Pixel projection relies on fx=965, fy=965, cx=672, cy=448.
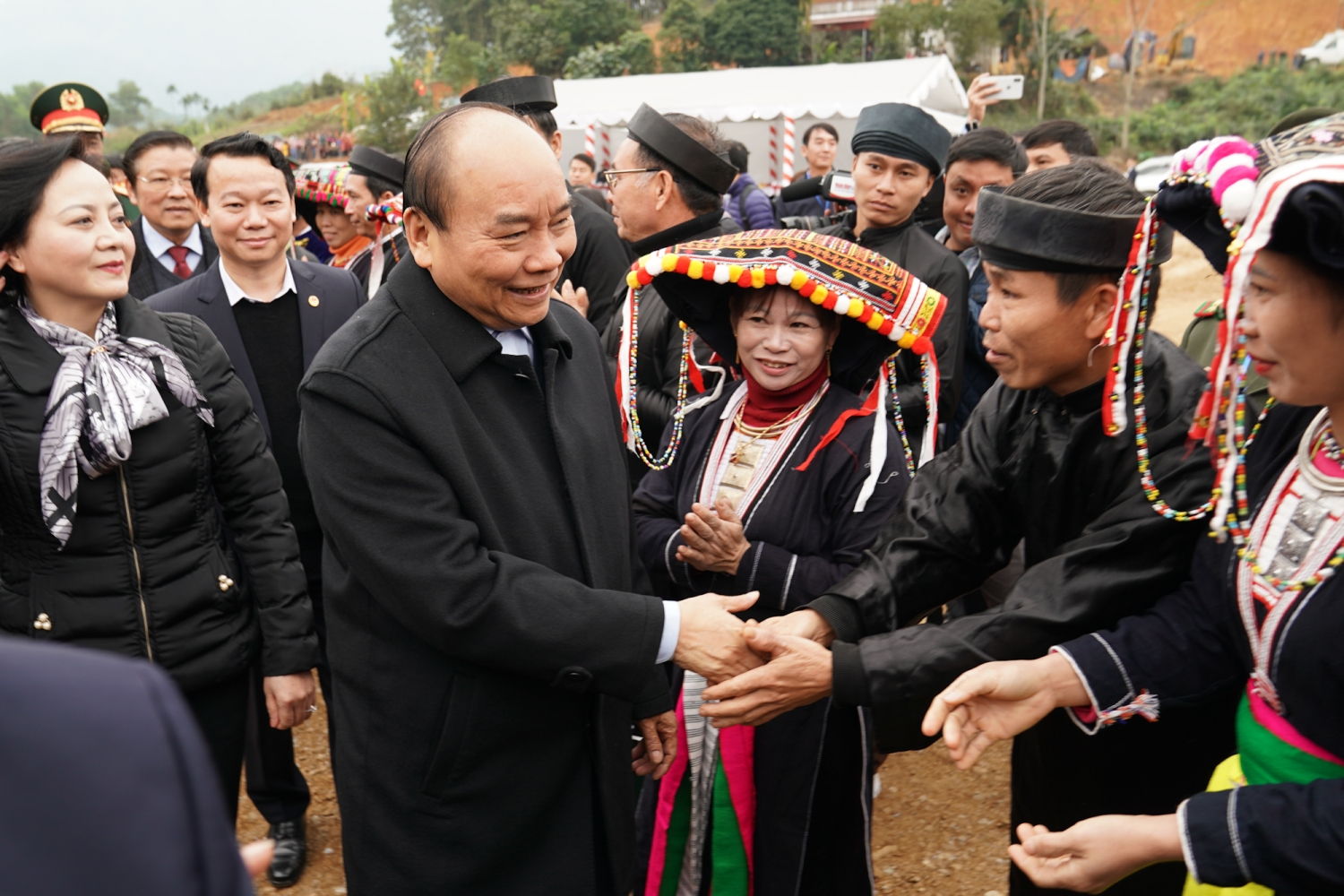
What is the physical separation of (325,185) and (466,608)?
484 centimetres

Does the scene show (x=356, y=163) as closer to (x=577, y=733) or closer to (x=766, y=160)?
(x=577, y=733)

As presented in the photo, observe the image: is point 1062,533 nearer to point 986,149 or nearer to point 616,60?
point 986,149

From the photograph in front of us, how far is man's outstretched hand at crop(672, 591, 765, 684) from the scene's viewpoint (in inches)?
79.4

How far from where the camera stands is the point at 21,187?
7.27ft

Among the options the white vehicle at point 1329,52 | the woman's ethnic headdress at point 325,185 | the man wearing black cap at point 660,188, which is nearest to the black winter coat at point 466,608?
the man wearing black cap at point 660,188

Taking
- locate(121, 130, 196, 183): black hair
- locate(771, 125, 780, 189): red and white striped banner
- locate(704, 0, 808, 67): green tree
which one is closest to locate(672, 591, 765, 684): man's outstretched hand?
locate(121, 130, 196, 183): black hair

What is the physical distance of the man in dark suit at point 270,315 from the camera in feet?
10.9

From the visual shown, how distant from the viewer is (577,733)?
Result: 2.00m

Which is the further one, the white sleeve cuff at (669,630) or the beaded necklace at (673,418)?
the beaded necklace at (673,418)

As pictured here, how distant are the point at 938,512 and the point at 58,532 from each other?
2.01 metres

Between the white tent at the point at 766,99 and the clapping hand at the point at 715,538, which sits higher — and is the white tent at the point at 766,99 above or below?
above

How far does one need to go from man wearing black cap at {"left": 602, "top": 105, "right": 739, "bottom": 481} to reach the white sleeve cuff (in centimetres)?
166

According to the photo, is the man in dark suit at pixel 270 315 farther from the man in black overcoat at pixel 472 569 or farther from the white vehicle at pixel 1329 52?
the white vehicle at pixel 1329 52

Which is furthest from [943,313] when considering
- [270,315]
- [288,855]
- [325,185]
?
[325,185]
